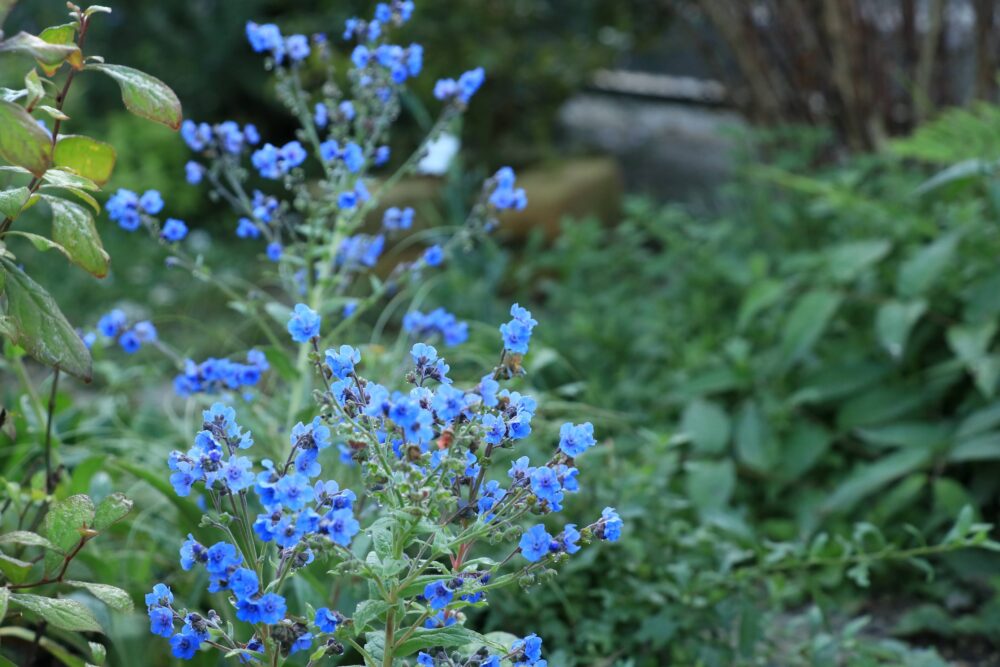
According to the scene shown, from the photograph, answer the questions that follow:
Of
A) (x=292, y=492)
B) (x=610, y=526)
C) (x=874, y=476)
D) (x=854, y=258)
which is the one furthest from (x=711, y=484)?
(x=292, y=492)

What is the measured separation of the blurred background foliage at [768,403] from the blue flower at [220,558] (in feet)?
2.03

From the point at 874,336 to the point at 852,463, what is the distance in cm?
29

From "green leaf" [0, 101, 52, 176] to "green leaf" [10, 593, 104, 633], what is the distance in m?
0.45

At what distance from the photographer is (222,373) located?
5.54 ft

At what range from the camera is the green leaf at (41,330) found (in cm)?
119

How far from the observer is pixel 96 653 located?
3.93 feet

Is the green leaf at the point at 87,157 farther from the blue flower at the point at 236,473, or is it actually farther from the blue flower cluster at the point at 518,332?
the blue flower cluster at the point at 518,332

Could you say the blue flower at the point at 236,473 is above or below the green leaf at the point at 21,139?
below

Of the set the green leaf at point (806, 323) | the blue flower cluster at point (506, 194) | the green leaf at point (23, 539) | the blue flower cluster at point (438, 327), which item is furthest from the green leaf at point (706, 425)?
the green leaf at point (23, 539)

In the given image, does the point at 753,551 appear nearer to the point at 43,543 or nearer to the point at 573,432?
the point at 573,432

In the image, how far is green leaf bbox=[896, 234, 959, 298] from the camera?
236 centimetres

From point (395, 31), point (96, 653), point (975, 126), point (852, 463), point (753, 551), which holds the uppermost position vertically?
point (395, 31)

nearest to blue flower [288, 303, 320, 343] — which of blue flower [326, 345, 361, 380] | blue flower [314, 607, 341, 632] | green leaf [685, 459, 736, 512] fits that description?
blue flower [326, 345, 361, 380]

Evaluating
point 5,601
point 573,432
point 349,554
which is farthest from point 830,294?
point 5,601
